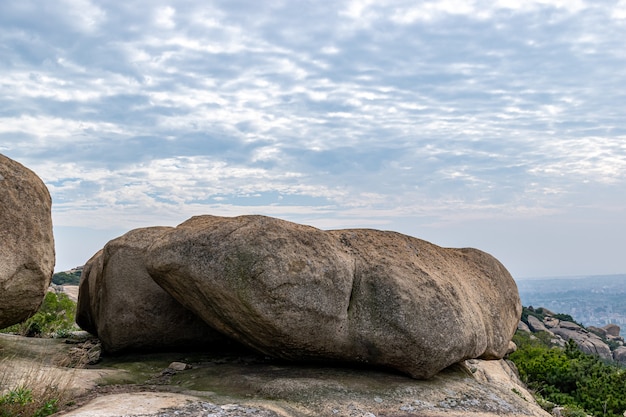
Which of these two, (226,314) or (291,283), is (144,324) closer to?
(226,314)

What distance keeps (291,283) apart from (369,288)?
1.66 metres

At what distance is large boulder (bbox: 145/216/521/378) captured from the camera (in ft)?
35.6

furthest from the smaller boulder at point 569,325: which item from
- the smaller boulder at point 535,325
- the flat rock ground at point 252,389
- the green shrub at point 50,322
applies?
the flat rock ground at point 252,389

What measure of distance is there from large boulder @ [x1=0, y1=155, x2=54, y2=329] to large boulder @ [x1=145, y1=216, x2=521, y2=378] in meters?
2.08

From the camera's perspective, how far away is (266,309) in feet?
35.4

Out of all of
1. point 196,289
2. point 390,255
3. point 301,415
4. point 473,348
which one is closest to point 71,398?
point 196,289

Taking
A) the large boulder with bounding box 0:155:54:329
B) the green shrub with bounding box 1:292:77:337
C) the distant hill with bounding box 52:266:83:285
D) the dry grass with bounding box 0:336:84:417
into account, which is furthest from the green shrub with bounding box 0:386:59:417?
the distant hill with bounding box 52:266:83:285

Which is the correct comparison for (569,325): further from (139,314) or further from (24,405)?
(24,405)

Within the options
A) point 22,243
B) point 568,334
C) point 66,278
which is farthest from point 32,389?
point 66,278

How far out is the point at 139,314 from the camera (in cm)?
1427

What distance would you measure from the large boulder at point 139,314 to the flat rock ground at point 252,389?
75cm

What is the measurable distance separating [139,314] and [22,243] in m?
3.67

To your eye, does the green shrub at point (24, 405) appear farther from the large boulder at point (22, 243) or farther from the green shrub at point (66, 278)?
the green shrub at point (66, 278)

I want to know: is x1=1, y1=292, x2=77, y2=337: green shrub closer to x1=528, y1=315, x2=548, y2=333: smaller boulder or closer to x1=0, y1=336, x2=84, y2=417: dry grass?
x1=0, y1=336, x2=84, y2=417: dry grass
